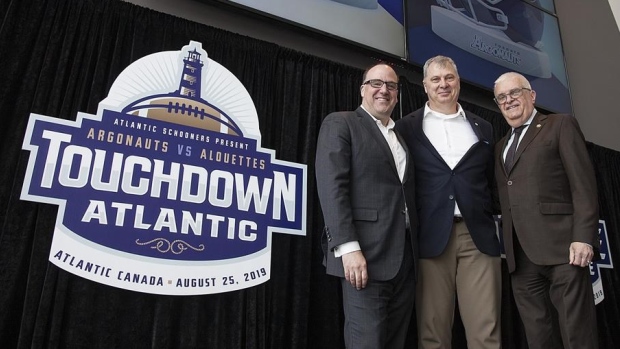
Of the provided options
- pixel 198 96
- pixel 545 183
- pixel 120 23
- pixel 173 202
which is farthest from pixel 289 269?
pixel 120 23

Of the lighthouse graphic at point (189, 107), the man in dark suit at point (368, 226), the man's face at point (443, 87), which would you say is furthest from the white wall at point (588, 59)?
the man in dark suit at point (368, 226)

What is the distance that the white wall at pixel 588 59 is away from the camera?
2578mm

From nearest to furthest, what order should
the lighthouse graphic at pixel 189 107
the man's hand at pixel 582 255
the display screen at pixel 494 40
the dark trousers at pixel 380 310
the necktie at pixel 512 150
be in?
the dark trousers at pixel 380 310 → the man's hand at pixel 582 255 → the necktie at pixel 512 150 → the lighthouse graphic at pixel 189 107 → the display screen at pixel 494 40

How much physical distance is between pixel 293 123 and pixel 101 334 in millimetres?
1229

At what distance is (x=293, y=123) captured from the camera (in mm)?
2121

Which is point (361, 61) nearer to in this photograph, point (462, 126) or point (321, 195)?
point (462, 126)

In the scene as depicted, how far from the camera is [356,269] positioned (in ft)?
3.90

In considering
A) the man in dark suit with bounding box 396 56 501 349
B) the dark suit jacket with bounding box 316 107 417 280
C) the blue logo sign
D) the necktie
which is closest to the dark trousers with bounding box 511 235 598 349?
the man in dark suit with bounding box 396 56 501 349

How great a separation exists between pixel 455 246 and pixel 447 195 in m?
0.18

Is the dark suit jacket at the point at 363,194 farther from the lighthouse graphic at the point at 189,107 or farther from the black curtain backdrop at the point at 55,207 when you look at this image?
the lighthouse graphic at the point at 189,107

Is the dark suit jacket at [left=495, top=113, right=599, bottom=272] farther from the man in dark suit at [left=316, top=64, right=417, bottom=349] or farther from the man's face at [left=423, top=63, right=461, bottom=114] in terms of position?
the man in dark suit at [left=316, top=64, right=417, bottom=349]

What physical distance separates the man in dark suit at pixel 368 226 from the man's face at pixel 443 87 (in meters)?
0.31

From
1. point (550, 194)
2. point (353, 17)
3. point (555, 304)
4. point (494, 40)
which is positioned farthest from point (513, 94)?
point (494, 40)

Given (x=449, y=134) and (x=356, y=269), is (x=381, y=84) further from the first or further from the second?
(x=356, y=269)
